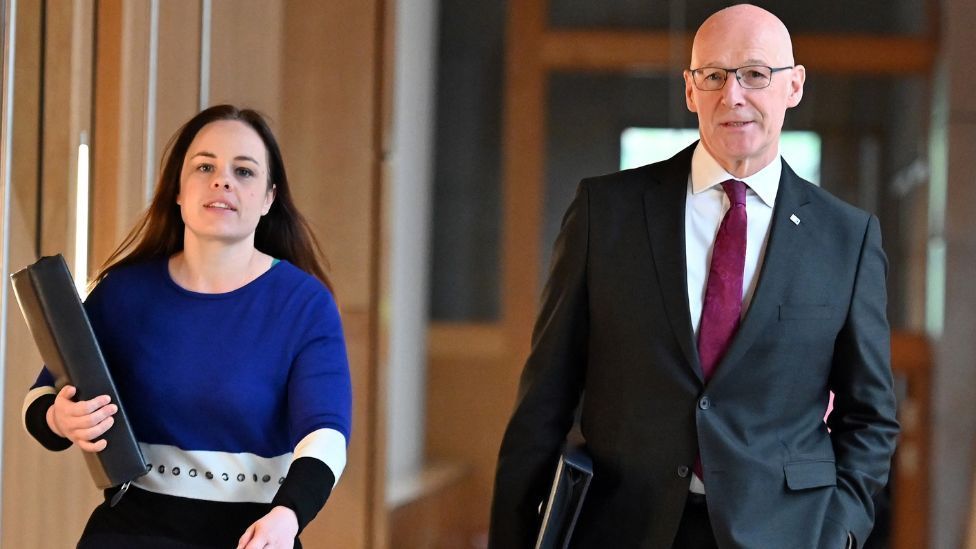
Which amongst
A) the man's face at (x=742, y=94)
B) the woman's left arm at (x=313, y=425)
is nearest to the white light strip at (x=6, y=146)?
the woman's left arm at (x=313, y=425)

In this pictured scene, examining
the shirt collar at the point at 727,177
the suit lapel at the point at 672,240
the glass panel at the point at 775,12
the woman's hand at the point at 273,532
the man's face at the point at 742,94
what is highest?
the glass panel at the point at 775,12

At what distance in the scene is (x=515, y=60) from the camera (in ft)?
24.3

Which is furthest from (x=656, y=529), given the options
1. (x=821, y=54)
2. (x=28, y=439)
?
(x=821, y=54)

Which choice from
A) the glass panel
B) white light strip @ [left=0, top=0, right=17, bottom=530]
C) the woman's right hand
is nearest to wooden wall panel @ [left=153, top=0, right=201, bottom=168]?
white light strip @ [left=0, top=0, right=17, bottom=530]

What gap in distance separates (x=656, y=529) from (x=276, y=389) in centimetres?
71

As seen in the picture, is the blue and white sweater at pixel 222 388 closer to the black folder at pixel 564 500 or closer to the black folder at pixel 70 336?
the black folder at pixel 70 336

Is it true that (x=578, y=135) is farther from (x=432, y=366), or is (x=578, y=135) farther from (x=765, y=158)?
(x=765, y=158)

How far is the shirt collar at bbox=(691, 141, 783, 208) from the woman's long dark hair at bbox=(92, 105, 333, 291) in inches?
31.2

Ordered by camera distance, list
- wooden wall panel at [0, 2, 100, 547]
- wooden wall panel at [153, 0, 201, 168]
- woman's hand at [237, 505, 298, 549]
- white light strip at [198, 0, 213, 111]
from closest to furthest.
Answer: woman's hand at [237, 505, 298, 549]
wooden wall panel at [0, 2, 100, 547]
wooden wall panel at [153, 0, 201, 168]
white light strip at [198, 0, 213, 111]

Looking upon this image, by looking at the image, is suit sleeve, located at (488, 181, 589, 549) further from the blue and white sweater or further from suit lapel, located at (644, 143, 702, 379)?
A: the blue and white sweater

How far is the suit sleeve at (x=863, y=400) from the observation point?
243cm

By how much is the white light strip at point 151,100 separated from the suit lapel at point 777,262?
1.88 meters

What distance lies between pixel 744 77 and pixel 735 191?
8.0 inches

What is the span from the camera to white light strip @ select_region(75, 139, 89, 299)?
3510mm
